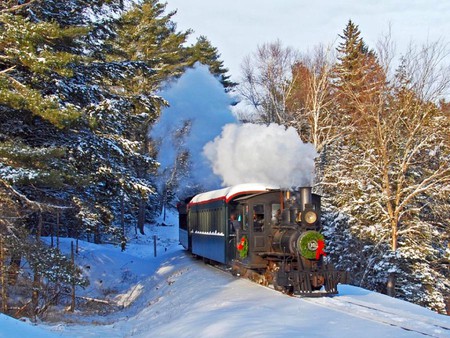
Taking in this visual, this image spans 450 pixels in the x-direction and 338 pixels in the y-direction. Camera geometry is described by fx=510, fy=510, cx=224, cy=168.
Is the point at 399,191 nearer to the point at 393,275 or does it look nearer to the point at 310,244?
the point at 393,275

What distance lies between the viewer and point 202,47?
40219 millimetres

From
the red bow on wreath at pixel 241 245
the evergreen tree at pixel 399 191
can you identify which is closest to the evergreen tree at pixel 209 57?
the evergreen tree at pixel 399 191

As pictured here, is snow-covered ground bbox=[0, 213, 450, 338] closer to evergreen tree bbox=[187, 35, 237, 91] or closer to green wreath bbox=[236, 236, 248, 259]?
green wreath bbox=[236, 236, 248, 259]

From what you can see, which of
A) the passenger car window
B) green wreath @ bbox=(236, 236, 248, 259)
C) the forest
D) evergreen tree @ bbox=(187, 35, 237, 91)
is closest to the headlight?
the passenger car window

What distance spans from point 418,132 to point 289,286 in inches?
511

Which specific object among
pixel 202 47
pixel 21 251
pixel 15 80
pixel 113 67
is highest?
pixel 202 47

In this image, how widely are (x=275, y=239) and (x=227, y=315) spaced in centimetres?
354

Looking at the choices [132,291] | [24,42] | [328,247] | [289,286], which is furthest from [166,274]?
[24,42]

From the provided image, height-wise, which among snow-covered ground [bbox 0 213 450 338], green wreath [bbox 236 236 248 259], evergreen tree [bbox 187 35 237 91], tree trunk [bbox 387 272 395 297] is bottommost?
tree trunk [bbox 387 272 395 297]

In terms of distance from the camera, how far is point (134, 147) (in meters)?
16.2

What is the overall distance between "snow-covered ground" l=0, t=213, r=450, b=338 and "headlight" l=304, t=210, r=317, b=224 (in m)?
1.77

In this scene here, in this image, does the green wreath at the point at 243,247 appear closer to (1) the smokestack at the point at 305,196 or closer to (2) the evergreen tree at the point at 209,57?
(1) the smokestack at the point at 305,196

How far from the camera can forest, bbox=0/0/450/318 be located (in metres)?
13.1

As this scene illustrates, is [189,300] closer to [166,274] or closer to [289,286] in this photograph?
[289,286]
